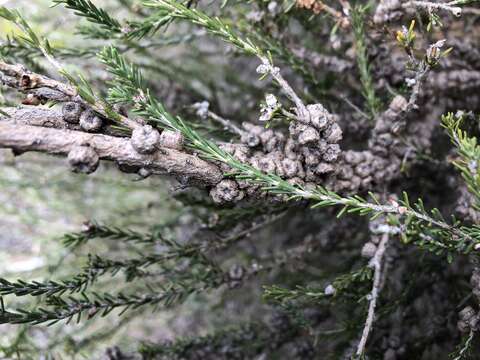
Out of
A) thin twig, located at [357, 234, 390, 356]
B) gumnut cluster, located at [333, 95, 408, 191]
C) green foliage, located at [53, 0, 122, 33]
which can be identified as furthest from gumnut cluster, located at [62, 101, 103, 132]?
thin twig, located at [357, 234, 390, 356]

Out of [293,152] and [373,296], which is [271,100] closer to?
[293,152]

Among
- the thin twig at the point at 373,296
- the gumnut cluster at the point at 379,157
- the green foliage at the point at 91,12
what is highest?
the green foliage at the point at 91,12

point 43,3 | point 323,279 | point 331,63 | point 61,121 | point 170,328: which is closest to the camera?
point 61,121

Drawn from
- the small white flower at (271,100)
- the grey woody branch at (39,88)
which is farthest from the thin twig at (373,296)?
the grey woody branch at (39,88)

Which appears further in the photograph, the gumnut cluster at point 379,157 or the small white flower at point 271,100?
the gumnut cluster at point 379,157

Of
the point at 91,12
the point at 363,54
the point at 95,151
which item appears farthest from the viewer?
the point at 363,54

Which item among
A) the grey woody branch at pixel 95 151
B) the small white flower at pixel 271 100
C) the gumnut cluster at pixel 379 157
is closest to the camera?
the grey woody branch at pixel 95 151

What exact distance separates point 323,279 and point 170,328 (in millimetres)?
1100

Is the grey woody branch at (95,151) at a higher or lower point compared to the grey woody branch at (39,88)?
lower

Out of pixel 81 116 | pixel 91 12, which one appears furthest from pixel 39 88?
pixel 91 12

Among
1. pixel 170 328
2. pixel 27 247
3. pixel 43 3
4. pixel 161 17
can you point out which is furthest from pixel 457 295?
pixel 43 3

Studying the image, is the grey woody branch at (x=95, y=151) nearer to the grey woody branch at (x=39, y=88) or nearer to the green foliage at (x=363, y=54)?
the grey woody branch at (x=39, y=88)

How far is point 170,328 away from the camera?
2266 millimetres

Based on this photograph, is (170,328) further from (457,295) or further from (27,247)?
(457,295)
